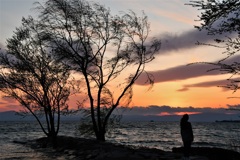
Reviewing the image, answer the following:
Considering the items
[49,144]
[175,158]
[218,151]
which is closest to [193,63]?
[175,158]

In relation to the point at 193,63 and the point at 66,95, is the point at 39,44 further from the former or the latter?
the point at 193,63

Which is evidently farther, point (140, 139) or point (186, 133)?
point (140, 139)

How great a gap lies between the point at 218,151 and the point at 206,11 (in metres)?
17.2

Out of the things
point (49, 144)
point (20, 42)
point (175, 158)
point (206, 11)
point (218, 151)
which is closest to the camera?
point (206, 11)

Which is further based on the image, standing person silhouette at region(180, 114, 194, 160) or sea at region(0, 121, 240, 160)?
sea at region(0, 121, 240, 160)

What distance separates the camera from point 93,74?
31094 millimetres

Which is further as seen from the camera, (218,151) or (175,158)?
(218,151)

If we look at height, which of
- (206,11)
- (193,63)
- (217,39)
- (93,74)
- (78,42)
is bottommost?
(193,63)

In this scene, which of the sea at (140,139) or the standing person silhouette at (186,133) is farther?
the sea at (140,139)

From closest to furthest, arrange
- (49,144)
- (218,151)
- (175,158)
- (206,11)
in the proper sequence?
(206,11) → (175,158) → (218,151) → (49,144)

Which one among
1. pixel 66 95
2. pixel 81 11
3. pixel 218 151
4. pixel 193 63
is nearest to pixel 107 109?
pixel 66 95

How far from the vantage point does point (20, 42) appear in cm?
3331

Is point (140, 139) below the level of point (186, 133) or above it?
below

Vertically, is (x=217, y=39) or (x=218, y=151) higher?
(x=217, y=39)
